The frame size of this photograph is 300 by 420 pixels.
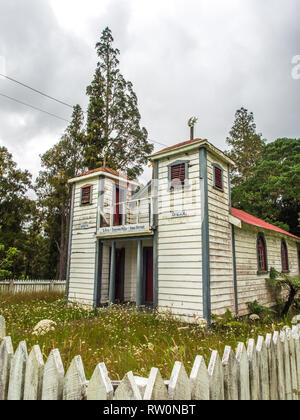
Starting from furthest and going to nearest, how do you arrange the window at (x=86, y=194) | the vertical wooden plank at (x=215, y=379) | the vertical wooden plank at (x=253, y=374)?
the window at (x=86, y=194) < the vertical wooden plank at (x=253, y=374) < the vertical wooden plank at (x=215, y=379)

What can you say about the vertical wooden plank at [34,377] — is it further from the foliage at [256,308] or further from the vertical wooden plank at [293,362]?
the foliage at [256,308]

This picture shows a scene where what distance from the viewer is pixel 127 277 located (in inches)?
552

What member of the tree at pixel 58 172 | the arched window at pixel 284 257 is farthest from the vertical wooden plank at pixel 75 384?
the tree at pixel 58 172

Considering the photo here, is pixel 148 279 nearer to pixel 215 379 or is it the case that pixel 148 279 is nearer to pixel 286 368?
pixel 286 368

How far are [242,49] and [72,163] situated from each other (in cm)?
2184

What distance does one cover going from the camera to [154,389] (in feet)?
5.17

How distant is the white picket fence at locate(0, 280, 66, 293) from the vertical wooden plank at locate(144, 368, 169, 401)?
658 inches

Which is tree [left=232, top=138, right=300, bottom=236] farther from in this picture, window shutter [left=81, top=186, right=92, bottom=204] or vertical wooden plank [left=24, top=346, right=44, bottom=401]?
vertical wooden plank [left=24, top=346, right=44, bottom=401]

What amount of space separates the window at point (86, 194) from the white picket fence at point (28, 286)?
740cm

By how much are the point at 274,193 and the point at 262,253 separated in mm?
11427

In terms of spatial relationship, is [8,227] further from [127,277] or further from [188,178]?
[188,178]

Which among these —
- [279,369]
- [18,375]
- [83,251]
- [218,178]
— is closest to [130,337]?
[279,369]

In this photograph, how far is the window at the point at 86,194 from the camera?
44.9ft
